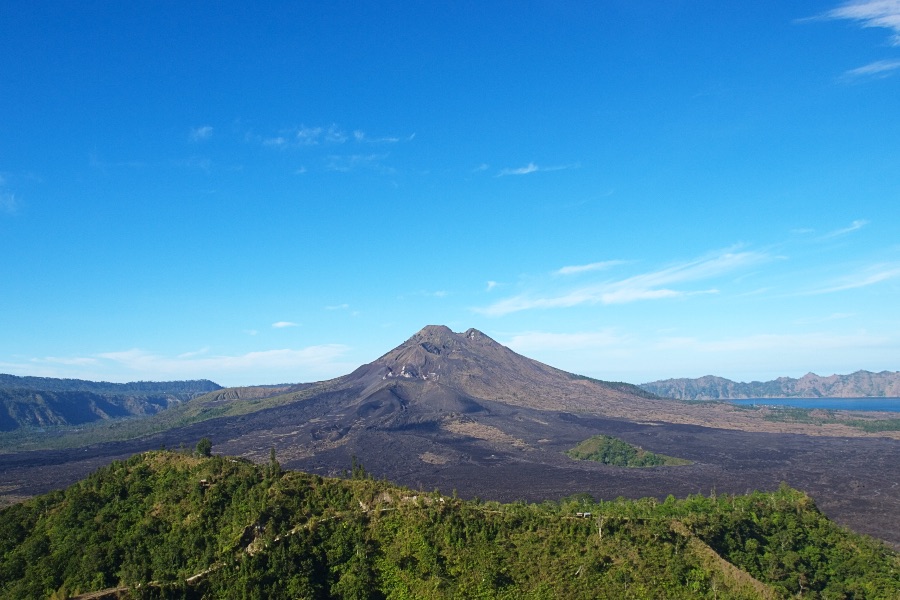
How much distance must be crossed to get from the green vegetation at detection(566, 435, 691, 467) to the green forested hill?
74875 mm

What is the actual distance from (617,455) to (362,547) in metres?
→ 92.8

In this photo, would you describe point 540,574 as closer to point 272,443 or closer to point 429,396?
point 272,443

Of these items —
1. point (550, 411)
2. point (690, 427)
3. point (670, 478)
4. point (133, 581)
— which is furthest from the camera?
point (550, 411)

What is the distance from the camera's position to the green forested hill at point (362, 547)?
1081 inches

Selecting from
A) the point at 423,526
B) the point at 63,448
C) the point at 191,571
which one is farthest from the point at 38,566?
the point at 63,448

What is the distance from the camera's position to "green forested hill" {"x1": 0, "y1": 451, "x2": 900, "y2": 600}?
90.1ft

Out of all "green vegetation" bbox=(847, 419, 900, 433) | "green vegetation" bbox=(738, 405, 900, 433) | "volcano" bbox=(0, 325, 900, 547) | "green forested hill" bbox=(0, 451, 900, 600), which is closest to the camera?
"green forested hill" bbox=(0, 451, 900, 600)

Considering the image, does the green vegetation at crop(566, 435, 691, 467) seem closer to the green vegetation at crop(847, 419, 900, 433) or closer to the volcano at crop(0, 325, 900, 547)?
the volcano at crop(0, 325, 900, 547)

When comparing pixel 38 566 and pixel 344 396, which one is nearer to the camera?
pixel 38 566

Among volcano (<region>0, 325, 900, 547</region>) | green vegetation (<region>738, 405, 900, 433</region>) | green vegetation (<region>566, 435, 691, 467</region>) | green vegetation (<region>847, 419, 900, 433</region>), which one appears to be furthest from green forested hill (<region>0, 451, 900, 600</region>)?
green vegetation (<region>738, 405, 900, 433</region>)

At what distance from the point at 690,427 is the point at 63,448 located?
15693cm

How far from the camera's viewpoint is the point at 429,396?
18025cm

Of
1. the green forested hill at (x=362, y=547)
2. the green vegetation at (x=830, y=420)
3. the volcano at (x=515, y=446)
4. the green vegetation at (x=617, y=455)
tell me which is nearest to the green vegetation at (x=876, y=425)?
the green vegetation at (x=830, y=420)

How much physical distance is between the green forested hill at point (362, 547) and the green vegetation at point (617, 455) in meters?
74.9
